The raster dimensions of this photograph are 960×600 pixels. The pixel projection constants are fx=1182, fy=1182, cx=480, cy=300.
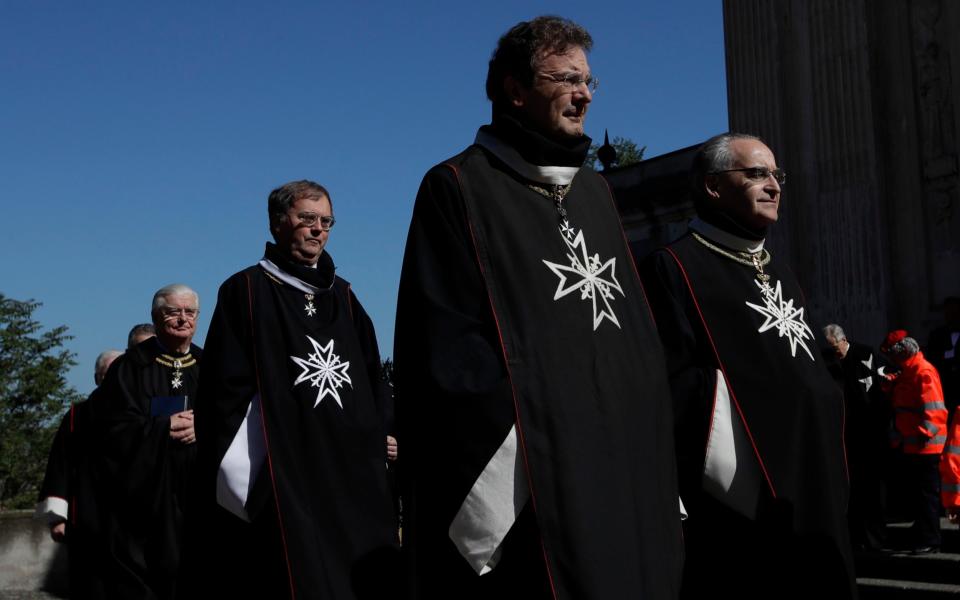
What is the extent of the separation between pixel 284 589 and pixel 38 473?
41981mm

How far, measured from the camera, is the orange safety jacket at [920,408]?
9203 millimetres

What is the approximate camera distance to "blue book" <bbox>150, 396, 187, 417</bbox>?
22.5ft

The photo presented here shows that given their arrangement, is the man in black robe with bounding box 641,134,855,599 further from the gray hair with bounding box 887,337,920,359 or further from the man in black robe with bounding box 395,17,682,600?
the gray hair with bounding box 887,337,920,359

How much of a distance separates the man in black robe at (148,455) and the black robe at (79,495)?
0.38 feet

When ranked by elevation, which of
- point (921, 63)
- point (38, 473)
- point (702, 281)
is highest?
point (921, 63)

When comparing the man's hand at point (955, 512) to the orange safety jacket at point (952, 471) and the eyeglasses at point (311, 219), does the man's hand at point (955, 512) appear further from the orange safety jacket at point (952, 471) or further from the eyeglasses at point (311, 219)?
the eyeglasses at point (311, 219)

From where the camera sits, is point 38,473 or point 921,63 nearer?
point 921,63

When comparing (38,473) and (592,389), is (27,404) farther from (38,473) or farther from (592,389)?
(592,389)

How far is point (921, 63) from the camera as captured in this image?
14.2m

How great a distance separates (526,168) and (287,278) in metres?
2.33

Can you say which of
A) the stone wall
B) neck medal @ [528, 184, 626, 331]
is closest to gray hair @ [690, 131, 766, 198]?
neck medal @ [528, 184, 626, 331]

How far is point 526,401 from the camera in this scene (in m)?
3.07

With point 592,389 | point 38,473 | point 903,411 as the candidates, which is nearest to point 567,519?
point 592,389

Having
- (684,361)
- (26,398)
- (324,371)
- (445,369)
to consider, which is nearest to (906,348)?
(324,371)
